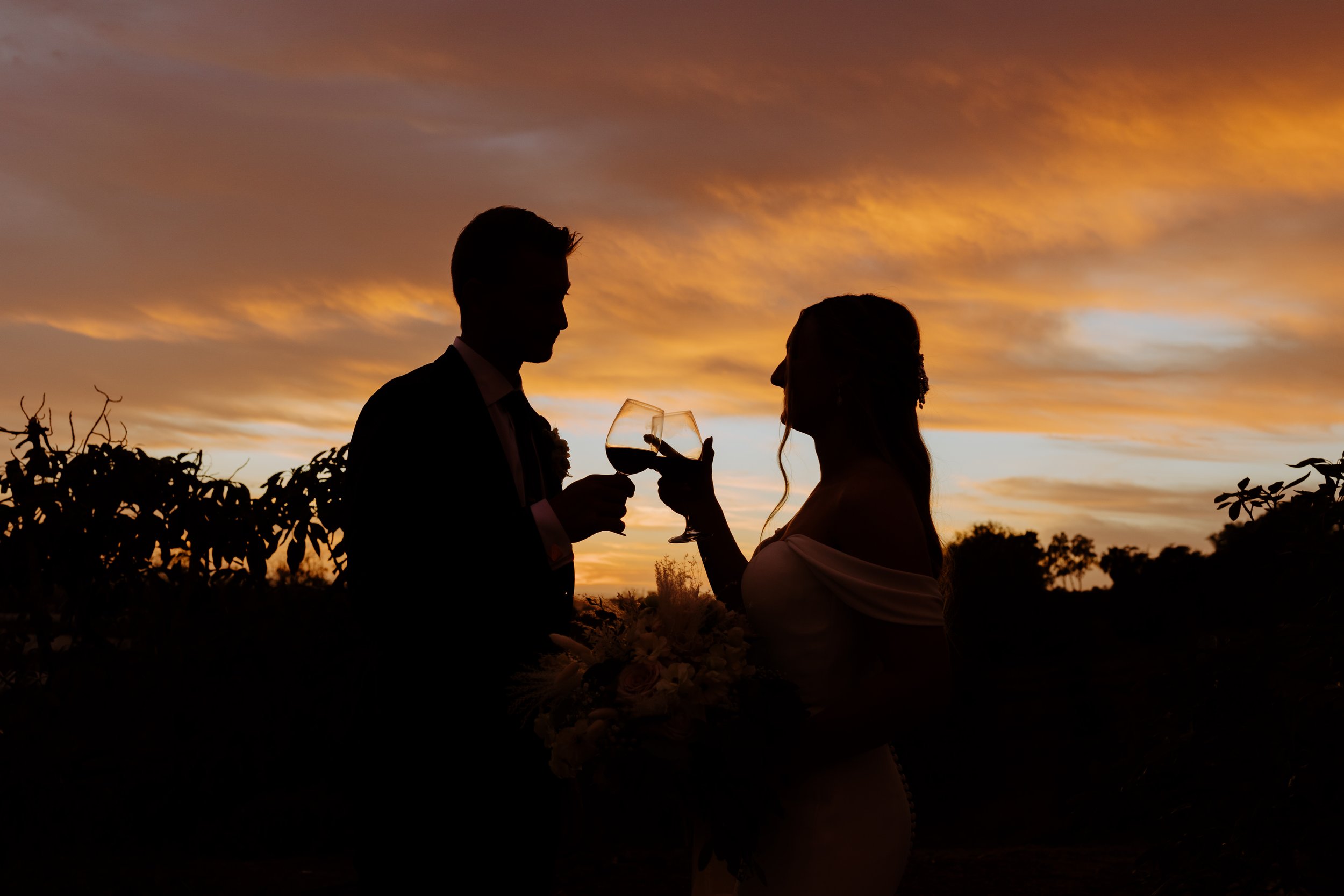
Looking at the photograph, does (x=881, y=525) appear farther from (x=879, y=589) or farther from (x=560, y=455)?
(x=560, y=455)

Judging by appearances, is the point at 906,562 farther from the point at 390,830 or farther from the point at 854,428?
the point at 390,830

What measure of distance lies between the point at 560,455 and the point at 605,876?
4661 mm

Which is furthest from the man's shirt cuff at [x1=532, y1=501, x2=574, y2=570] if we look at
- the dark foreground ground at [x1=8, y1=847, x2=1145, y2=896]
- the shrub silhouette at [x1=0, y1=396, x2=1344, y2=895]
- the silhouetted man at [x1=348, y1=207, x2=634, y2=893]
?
the dark foreground ground at [x1=8, y1=847, x2=1145, y2=896]

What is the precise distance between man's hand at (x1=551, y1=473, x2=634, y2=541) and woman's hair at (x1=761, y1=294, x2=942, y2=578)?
0.88m

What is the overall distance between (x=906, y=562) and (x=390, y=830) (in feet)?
→ 6.89

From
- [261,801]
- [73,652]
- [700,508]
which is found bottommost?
[261,801]

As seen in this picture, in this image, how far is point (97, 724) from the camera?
961 centimetres

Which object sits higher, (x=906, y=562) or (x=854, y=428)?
(x=854, y=428)

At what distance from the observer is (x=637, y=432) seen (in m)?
4.18

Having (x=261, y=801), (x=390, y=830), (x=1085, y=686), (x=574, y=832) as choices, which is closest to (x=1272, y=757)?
(x=574, y=832)

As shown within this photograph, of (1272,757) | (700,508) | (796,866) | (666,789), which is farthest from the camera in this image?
(1272,757)

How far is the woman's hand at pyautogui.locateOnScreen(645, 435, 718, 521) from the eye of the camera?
4.25 m

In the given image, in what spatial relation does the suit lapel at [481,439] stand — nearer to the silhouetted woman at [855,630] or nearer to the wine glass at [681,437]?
the wine glass at [681,437]

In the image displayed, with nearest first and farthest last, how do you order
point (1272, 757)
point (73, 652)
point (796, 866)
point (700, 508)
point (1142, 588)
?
point (796, 866) → point (700, 508) → point (1272, 757) → point (73, 652) → point (1142, 588)
